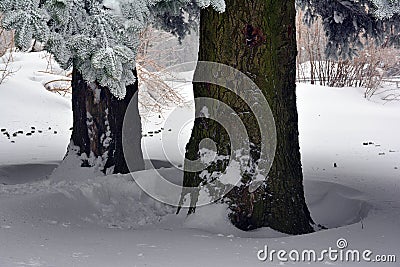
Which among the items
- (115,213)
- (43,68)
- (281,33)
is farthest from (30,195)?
(43,68)

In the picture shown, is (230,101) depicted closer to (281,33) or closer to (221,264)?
(281,33)

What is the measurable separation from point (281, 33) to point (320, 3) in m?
1.63

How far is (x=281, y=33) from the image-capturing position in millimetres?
3412

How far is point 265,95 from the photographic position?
→ 337 cm

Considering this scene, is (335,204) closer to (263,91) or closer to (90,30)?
(263,91)

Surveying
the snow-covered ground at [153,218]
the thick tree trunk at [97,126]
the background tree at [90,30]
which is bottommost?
the snow-covered ground at [153,218]

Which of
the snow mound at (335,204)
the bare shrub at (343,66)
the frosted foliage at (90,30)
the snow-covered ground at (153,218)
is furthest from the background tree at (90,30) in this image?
the bare shrub at (343,66)

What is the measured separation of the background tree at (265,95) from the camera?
10.9ft

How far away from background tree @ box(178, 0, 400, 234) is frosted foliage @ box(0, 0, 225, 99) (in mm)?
693

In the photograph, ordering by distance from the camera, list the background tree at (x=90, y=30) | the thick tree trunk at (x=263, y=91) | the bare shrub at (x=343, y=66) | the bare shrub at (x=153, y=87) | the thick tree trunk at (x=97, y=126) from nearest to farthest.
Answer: the background tree at (x=90, y=30)
the thick tree trunk at (x=263, y=91)
the thick tree trunk at (x=97, y=126)
the bare shrub at (x=153, y=87)
the bare shrub at (x=343, y=66)

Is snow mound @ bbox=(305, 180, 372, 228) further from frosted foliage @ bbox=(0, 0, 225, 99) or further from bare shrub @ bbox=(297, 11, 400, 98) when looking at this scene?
bare shrub @ bbox=(297, 11, 400, 98)

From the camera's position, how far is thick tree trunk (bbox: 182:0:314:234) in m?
3.32

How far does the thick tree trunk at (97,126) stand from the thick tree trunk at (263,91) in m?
1.10

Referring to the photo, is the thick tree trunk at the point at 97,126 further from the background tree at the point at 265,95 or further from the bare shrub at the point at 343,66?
the bare shrub at the point at 343,66
